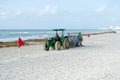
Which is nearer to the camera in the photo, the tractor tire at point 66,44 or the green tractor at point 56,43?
the green tractor at point 56,43

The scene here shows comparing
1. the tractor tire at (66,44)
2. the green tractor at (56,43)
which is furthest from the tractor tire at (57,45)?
the tractor tire at (66,44)

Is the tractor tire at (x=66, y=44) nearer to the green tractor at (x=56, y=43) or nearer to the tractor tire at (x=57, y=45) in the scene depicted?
the green tractor at (x=56, y=43)

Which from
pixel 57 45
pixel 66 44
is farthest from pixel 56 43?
pixel 66 44

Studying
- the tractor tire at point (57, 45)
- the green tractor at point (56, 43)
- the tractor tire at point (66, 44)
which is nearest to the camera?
the tractor tire at point (57, 45)

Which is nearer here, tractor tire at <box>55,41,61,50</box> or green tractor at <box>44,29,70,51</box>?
tractor tire at <box>55,41,61,50</box>

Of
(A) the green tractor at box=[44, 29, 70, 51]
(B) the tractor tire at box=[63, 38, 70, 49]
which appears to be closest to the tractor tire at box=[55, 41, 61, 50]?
(A) the green tractor at box=[44, 29, 70, 51]

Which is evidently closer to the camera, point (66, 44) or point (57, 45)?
point (57, 45)

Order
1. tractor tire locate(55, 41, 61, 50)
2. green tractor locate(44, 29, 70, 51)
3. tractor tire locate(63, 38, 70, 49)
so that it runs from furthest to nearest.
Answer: tractor tire locate(63, 38, 70, 49), green tractor locate(44, 29, 70, 51), tractor tire locate(55, 41, 61, 50)

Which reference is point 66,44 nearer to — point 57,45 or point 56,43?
point 57,45


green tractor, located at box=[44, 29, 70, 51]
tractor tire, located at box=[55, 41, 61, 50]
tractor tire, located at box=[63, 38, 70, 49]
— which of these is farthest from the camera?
tractor tire, located at box=[63, 38, 70, 49]

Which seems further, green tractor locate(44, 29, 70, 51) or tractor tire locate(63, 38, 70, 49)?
tractor tire locate(63, 38, 70, 49)

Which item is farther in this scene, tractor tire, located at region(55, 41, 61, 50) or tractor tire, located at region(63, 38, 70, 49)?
tractor tire, located at region(63, 38, 70, 49)

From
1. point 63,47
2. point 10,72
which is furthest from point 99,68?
point 63,47

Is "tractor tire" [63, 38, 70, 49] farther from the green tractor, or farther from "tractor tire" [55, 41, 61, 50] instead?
"tractor tire" [55, 41, 61, 50]
